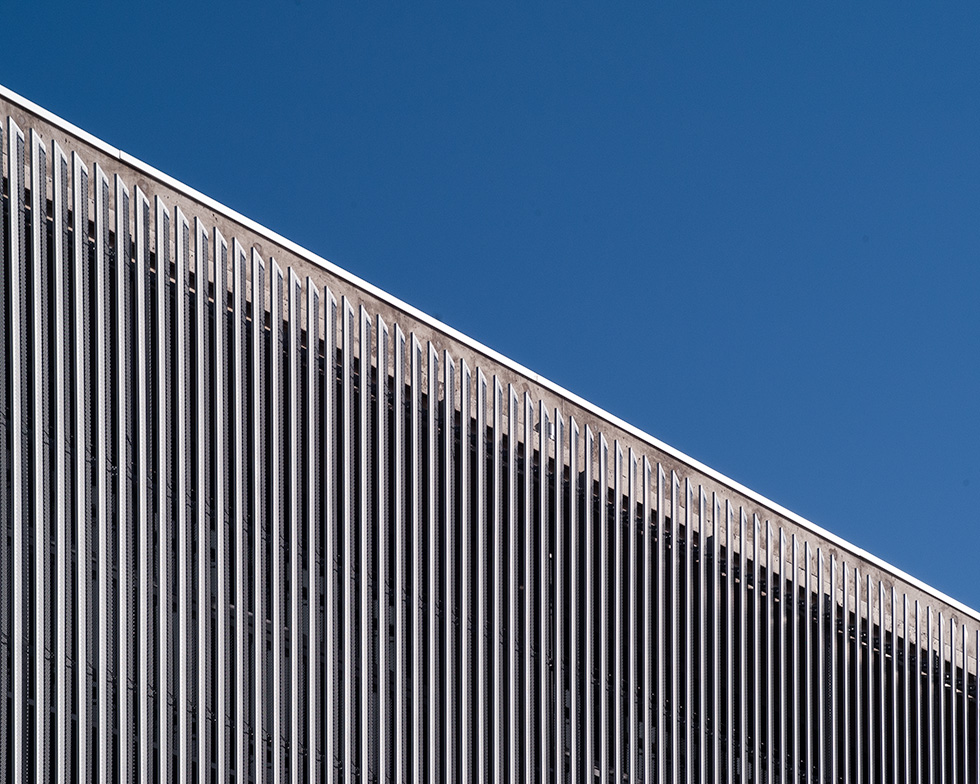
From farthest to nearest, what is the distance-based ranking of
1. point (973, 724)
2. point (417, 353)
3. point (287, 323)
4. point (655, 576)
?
point (973, 724) < point (655, 576) < point (417, 353) < point (287, 323)

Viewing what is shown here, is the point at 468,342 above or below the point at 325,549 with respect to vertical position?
above

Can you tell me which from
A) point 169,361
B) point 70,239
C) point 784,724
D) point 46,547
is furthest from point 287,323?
point 784,724

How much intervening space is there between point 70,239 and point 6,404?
3.02 meters

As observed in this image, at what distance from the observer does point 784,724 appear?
32125 millimetres

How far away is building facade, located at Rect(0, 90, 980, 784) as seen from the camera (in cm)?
2234

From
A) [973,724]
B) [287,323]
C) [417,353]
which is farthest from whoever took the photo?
[973,724]

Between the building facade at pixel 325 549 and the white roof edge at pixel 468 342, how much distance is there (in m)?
0.07

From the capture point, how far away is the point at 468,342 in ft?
92.6

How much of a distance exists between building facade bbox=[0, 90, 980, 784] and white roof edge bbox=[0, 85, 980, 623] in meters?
0.07

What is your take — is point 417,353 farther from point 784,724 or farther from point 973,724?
point 973,724

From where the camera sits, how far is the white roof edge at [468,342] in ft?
Answer: 77.5

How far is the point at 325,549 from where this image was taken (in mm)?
25359

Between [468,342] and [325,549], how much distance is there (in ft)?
17.5

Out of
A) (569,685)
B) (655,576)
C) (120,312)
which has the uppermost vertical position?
(120,312)
